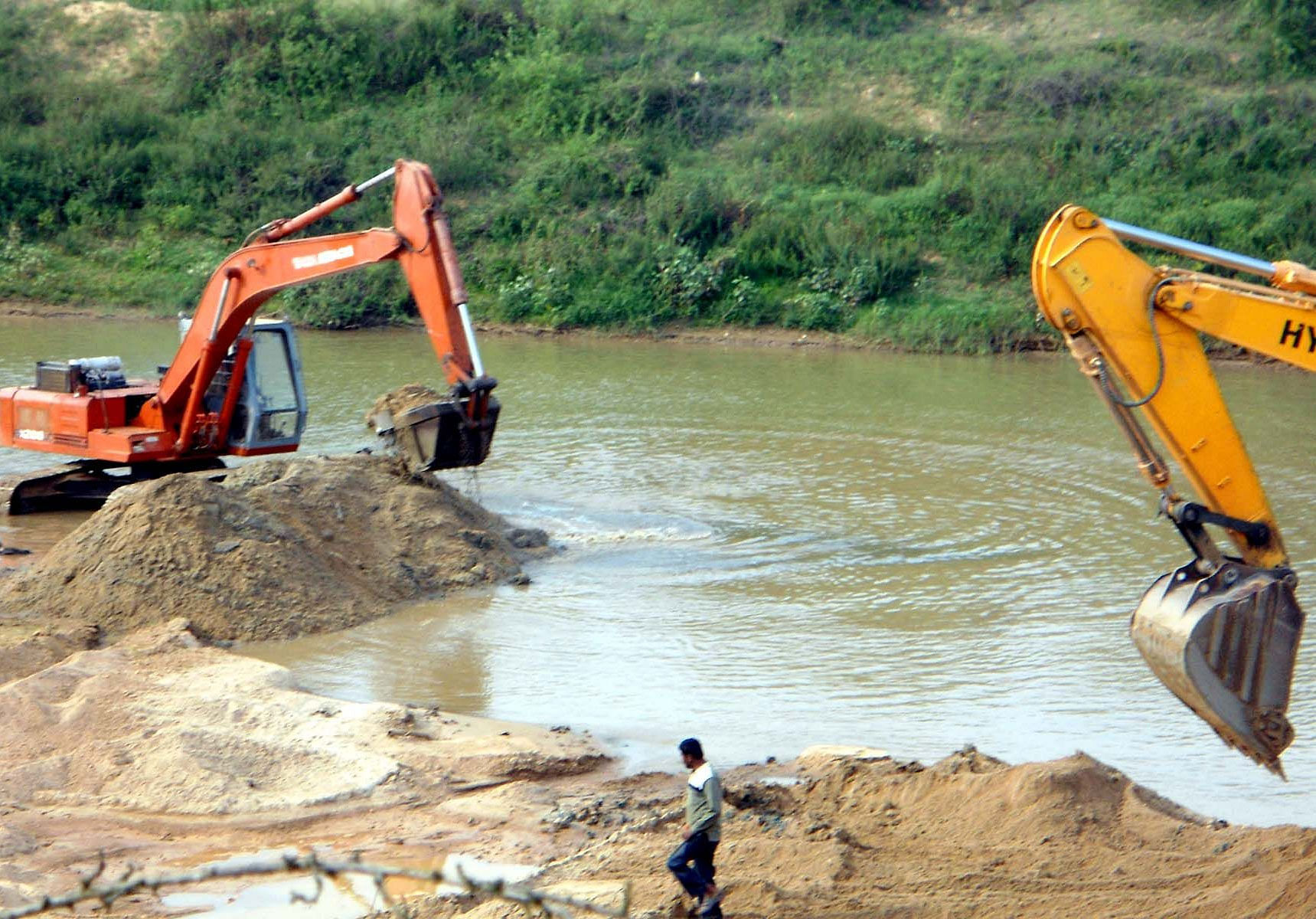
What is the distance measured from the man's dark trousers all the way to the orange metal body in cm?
701

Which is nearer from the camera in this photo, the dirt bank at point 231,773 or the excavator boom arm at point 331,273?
the dirt bank at point 231,773

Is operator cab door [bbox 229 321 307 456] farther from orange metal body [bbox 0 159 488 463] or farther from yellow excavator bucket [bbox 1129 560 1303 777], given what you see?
yellow excavator bucket [bbox 1129 560 1303 777]

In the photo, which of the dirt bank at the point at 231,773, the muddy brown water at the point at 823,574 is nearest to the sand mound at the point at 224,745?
the dirt bank at the point at 231,773

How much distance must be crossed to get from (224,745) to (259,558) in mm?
3625

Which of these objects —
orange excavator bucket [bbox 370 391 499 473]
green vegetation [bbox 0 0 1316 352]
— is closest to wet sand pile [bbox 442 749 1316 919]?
orange excavator bucket [bbox 370 391 499 473]

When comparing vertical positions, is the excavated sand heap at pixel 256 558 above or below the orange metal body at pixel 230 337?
below

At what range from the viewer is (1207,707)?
24.2ft

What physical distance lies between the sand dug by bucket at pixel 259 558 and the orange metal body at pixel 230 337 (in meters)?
1.52

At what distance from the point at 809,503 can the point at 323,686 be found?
282 inches

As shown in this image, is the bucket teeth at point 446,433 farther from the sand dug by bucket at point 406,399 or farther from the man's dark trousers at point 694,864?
the man's dark trousers at point 694,864

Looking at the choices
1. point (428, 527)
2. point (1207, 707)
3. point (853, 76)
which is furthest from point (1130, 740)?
point (853, 76)

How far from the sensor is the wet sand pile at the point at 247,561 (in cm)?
1201

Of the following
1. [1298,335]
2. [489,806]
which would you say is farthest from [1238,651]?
[489,806]

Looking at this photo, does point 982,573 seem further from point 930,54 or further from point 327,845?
point 930,54
